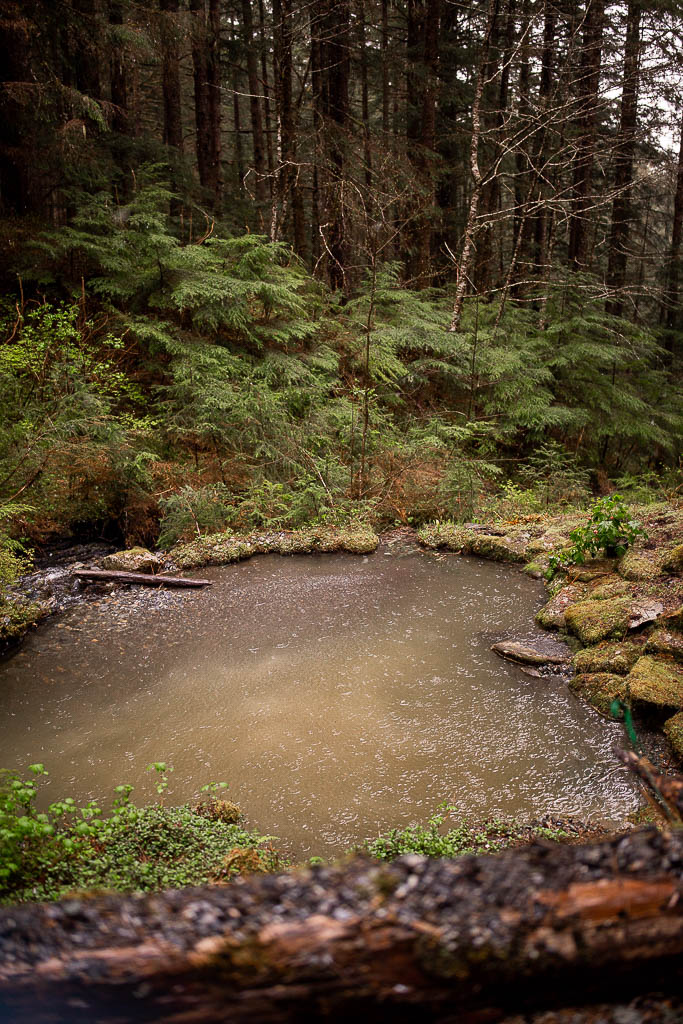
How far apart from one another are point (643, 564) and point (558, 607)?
98cm

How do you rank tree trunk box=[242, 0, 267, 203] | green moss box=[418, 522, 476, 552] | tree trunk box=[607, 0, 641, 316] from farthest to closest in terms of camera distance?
tree trunk box=[242, 0, 267, 203] < tree trunk box=[607, 0, 641, 316] < green moss box=[418, 522, 476, 552]

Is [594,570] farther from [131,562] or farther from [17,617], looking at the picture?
[17,617]

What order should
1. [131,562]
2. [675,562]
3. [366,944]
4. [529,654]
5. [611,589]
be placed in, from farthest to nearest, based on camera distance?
1. [131,562]
2. [611,589]
3. [675,562]
4. [529,654]
5. [366,944]

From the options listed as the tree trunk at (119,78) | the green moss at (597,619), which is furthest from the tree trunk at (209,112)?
the green moss at (597,619)

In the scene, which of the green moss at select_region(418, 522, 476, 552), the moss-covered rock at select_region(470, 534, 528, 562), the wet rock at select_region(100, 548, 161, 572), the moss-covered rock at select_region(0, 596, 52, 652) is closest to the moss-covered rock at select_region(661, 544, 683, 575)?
the moss-covered rock at select_region(470, 534, 528, 562)

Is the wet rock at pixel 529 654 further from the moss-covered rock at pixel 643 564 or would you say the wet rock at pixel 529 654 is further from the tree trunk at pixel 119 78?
the tree trunk at pixel 119 78

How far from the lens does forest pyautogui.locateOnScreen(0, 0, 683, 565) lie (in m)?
8.26

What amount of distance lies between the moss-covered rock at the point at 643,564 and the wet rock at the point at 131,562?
536cm

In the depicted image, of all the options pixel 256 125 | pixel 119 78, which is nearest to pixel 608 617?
pixel 119 78

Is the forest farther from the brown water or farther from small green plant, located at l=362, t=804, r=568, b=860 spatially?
small green plant, located at l=362, t=804, r=568, b=860

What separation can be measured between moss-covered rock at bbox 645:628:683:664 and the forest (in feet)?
14.0

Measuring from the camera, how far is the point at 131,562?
7.00 metres

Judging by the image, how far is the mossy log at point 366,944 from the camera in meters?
1.03

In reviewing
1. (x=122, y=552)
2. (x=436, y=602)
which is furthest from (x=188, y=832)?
(x=122, y=552)
